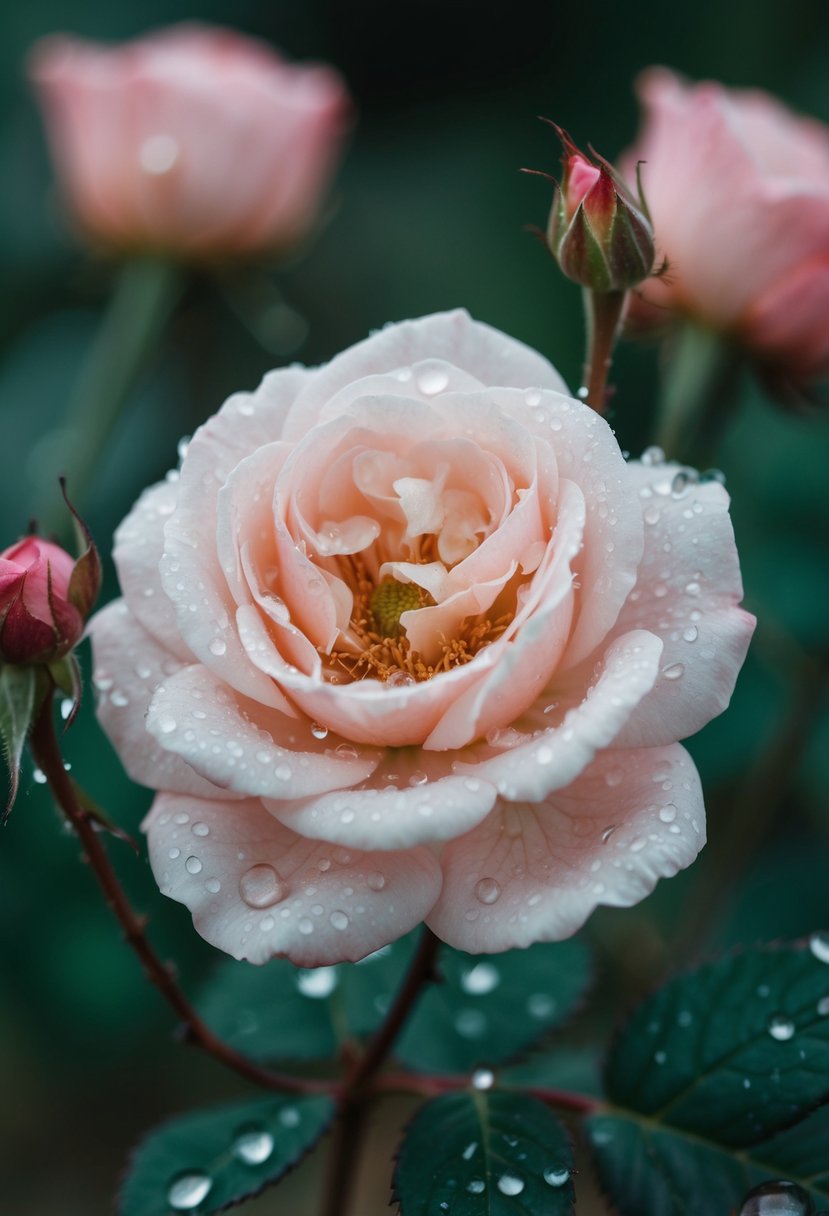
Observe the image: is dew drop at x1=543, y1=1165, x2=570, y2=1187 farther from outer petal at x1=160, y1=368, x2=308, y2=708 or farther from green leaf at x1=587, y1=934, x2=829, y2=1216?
outer petal at x1=160, y1=368, x2=308, y2=708

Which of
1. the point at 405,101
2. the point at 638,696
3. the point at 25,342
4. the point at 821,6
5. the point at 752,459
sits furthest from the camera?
the point at 405,101

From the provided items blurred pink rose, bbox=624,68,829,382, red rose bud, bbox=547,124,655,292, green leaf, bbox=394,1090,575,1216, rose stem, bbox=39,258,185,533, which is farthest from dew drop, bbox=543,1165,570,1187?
rose stem, bbox=39,258,185,533

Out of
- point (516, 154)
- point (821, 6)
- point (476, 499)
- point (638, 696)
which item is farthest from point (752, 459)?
point (821, 6)

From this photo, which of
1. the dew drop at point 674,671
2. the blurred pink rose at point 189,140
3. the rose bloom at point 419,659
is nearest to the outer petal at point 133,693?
the rose bloom at point 419,659

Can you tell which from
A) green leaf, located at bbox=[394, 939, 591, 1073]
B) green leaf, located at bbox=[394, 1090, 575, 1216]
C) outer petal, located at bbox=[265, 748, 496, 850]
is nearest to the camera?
outer petal, located at bbox=[265, 748, 496, 850]

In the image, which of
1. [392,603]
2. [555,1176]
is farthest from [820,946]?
[392,603]

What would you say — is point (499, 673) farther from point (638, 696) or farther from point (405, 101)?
point (405, 101)

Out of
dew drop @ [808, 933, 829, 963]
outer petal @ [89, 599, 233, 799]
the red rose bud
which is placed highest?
the red rose bud
